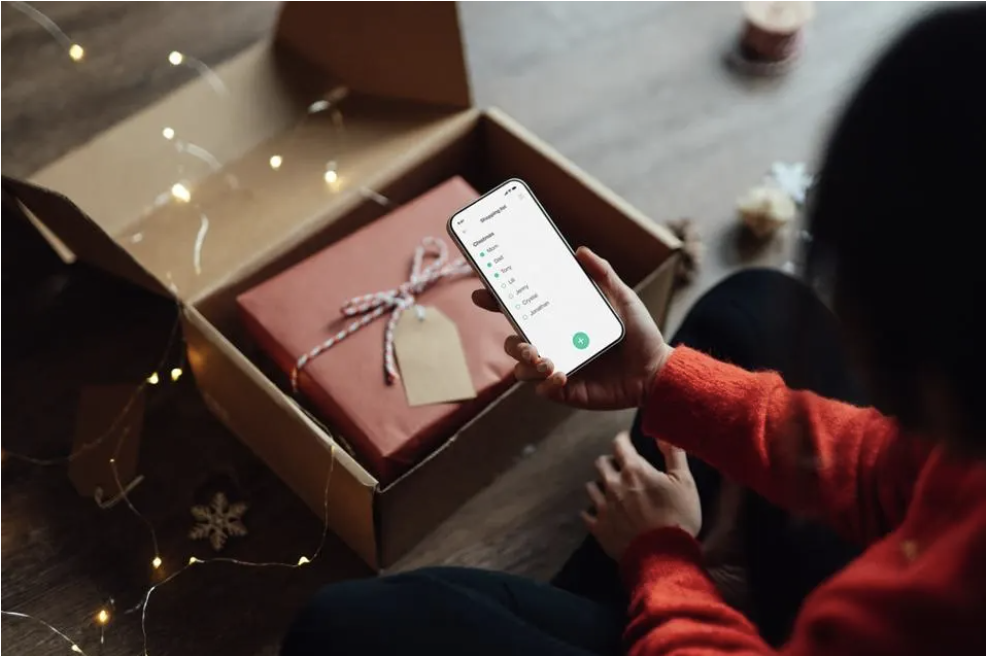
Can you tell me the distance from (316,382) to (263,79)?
416mm

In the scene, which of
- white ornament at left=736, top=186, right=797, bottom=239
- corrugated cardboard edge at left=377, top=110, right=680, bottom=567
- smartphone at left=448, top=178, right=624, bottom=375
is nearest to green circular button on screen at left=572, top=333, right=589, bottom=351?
smartphone at left=448, top=178, right=624, bottom=375

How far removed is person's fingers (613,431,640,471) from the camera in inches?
37.1

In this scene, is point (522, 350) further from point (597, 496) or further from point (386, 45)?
point (386, 45)

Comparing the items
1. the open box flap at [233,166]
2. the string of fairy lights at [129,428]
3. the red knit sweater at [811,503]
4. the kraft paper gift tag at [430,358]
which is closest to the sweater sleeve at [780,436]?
the red knit sweater at [811,503]

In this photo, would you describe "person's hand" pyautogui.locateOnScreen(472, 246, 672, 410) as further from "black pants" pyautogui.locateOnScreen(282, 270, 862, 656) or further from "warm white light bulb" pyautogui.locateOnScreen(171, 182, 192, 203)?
"warm white light bulb" pyautogui.locateOnScreen(171, 182, 192, 203)

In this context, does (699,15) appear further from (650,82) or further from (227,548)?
(227,548)

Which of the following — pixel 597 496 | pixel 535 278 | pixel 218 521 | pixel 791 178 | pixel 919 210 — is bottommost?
pixel 791 178

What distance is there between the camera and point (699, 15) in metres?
1.46

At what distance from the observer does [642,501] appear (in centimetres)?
89

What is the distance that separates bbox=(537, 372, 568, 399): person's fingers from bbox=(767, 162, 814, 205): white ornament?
60cm

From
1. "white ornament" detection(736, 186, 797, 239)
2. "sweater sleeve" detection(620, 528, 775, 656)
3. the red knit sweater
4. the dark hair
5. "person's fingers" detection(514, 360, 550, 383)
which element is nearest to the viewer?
the dark hair

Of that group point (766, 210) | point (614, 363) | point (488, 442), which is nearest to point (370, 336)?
point (488, 442)

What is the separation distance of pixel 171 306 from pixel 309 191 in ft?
0.73

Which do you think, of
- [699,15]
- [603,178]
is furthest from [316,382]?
[699,15]
